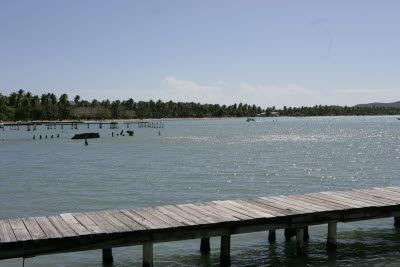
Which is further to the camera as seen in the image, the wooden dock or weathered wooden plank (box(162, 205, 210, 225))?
weathered wooden plank (box(162, 205, 210, 225))

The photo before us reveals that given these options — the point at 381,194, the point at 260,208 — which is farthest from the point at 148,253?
the point at 381,194

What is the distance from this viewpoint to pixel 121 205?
2262 cm

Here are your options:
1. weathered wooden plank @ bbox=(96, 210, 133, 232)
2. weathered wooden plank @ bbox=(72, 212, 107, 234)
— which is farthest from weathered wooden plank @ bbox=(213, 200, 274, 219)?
weathered wooden plank @ bbox=(72, 212, 107, 234)

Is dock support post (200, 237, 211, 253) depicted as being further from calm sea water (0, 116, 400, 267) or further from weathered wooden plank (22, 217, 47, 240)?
weathered wooden plank (22, 217, 47, 240)

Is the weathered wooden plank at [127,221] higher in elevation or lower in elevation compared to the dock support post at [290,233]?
higher

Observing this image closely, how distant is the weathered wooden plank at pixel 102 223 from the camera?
33.6ft

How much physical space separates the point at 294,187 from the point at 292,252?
15.0m

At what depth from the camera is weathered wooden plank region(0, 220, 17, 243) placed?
9523 mm

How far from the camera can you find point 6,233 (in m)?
10.0

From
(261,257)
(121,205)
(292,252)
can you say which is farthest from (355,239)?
(121,205)

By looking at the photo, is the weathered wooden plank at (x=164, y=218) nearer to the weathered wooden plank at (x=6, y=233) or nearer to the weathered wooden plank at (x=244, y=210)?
the weathered wooden plank at (x=244, y=210)

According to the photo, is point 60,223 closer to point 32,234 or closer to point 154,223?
point 32,234

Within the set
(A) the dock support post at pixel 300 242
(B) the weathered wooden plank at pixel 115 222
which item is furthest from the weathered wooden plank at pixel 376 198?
(B) the weathered wooden plank at pixel 115 222

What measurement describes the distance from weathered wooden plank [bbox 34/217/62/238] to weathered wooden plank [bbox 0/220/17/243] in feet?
2.19
